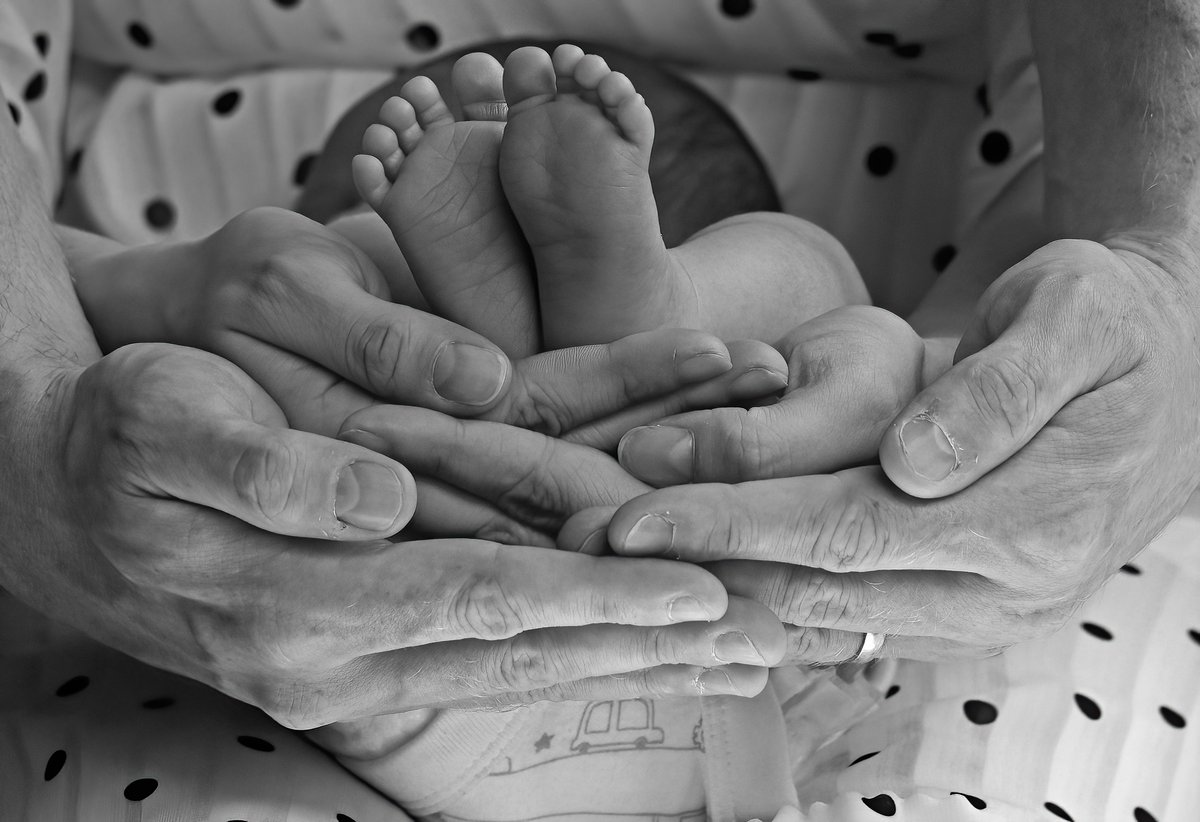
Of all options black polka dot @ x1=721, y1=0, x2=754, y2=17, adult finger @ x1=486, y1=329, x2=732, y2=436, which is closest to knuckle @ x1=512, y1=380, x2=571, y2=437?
adult finger @ x1=486, y1=329, x2=732, y2=436

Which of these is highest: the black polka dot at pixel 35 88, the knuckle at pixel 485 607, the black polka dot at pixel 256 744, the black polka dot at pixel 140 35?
the black polka dot at pixel 140 35

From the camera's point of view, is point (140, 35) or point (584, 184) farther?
point (140, 35)

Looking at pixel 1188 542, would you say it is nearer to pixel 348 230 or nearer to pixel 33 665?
pixel 348 230

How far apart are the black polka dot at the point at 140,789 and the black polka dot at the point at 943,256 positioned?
95cm

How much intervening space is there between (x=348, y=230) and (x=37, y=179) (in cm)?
32

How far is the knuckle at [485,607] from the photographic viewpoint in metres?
0.66

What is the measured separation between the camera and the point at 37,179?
1004 millimetres

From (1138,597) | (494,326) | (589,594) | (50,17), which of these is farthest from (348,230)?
(1138,597)

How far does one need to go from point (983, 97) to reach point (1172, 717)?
2.23ft

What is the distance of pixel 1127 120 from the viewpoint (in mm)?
921

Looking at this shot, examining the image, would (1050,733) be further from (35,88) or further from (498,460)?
(35,88)

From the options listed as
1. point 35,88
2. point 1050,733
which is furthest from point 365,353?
point 35,88

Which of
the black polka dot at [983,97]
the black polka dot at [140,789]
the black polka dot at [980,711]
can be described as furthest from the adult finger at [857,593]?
the black polka dot at [983,97]

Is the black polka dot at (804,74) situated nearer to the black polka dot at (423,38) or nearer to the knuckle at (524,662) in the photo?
the black polka dot at (423,38)
